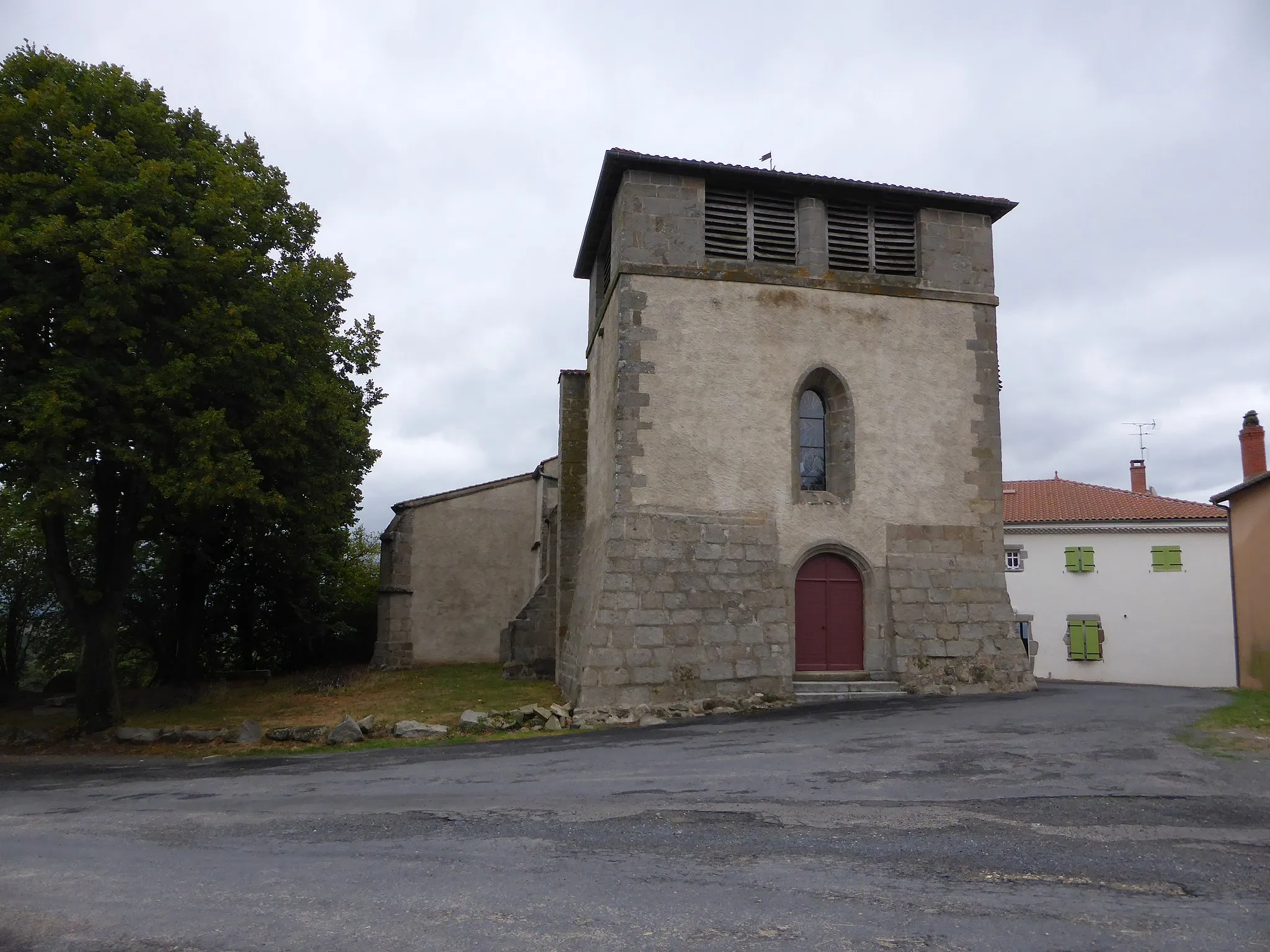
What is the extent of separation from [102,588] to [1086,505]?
28.7m

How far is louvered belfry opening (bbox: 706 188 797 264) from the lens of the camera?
1428 centimetres

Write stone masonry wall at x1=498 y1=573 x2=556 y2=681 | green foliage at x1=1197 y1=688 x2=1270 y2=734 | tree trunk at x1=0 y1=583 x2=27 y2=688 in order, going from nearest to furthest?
green foliage at x1=1197 y1=688 x2=1270 y2=734, stone masonry wall at x1=498 y1=573 x2=556 y2=681, tree trunk at x1=0 y1=583 x2=27 y2=688

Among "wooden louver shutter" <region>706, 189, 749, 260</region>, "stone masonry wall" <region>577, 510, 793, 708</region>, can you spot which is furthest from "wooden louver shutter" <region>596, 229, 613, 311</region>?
"stone masonry wall" <region>577, 510, 793, 708</region>

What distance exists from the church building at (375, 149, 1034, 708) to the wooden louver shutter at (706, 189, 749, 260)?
1.3 inches

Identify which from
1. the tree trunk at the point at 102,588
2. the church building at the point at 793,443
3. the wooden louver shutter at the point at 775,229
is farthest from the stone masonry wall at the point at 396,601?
the wooden louver shutter at the point at 775,229

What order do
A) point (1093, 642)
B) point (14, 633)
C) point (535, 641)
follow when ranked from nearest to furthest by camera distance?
point (535, 641)
point (14, 633)
point (1093, 642)

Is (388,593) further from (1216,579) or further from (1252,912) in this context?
(1216,579)

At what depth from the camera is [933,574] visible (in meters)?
14.0

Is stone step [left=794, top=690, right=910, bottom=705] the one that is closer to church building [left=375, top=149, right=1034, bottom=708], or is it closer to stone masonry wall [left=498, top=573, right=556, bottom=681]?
church building [left=375, top=149, right=1034, bottom=708]

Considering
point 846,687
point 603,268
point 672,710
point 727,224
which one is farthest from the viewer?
point 603,268

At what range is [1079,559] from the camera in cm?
2948

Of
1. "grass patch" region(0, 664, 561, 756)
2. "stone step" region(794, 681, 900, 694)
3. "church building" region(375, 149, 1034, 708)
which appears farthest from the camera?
"stone step" region(794, 681, 900, 694)

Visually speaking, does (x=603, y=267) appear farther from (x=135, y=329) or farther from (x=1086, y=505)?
(x=1086, y=505)

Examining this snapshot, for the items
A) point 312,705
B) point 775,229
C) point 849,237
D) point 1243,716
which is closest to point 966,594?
point 1243,716
